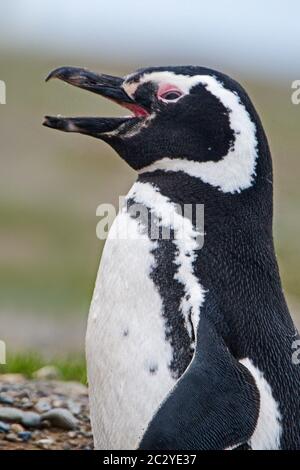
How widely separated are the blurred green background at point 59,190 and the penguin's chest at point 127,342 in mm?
2124

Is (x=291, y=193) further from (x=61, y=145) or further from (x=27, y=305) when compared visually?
(x=61, y=145)

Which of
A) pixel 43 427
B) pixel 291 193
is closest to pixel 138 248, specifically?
pixel 43 427

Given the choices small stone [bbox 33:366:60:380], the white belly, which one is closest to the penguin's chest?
the white belly

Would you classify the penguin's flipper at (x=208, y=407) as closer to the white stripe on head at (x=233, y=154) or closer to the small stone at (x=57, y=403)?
the white stripe on head at (x=233, y=154)

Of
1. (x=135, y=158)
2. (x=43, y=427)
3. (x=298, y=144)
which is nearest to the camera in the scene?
(x=135, y=158)

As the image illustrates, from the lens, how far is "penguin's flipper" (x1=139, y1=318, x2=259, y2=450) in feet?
8.56

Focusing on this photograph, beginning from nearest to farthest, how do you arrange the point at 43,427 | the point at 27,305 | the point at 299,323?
the point at 43,427 < the point at 299,323 < the point at 27,305

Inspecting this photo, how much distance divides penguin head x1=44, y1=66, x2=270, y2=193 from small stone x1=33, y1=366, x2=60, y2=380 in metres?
1.98

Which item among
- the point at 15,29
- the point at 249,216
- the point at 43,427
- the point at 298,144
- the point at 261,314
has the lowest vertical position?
the point at 43,427

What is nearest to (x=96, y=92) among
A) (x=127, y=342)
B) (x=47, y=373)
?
(x=127, y=342)

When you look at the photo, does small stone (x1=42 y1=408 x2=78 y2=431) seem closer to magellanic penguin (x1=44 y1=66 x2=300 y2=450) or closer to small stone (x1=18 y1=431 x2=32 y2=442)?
small stone (x1=18 y1=431 x2=32 y2=442)

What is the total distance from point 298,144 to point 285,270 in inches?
345

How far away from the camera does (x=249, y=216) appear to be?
2.95 metres

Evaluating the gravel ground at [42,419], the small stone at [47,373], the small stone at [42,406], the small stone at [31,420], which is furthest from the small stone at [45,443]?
the small stone at [47,373]
